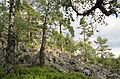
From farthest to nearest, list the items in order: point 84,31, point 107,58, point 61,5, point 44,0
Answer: point 107,58, point 84,31, point 44,0, point 61,5

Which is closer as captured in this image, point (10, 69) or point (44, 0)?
point (10, 69)

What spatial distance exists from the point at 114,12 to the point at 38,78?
658cm

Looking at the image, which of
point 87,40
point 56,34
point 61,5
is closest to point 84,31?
point 87,40

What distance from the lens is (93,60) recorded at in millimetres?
70875

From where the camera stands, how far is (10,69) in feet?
56.3

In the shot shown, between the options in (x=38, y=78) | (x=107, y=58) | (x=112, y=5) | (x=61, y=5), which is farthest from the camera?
(x=107, y=58)

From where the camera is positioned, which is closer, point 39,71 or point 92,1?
point 92,1

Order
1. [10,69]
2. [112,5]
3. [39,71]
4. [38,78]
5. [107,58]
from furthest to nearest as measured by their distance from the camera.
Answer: [107,58] → [39,71] → [10,69] → [38,78] → [112,5]

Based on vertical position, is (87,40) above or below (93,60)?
above

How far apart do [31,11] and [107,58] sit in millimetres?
52585

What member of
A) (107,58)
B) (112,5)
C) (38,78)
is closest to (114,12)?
(112,5)

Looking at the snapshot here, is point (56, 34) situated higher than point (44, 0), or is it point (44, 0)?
point (44, 0)

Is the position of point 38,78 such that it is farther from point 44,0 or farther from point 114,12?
point 44,0

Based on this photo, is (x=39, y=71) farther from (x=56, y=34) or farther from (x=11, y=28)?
(x=56, y=34)
